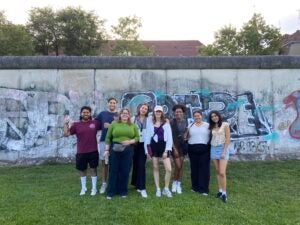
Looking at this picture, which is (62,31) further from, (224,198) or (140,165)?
(224,198)

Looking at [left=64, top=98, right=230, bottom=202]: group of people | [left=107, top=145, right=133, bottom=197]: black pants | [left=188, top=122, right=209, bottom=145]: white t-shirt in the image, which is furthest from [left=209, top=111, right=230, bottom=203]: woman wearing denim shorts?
[left=107, top=145, right=133, bottom=197]: black pants

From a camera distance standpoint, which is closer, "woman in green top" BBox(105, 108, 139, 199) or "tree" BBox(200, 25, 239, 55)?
"woman in green top" BBox(105, 108, 139, 199)

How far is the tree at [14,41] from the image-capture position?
29.3 meters

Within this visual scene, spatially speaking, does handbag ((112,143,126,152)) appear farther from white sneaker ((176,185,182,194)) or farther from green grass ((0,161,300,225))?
white sneaker ((176,185,182,194))

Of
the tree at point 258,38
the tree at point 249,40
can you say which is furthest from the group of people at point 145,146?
the tree at point 258,38

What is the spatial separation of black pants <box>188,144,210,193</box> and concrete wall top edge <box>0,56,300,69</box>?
3.56 m

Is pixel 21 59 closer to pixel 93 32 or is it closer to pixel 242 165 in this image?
pixel 242 165

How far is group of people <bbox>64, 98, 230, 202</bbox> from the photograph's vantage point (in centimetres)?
741

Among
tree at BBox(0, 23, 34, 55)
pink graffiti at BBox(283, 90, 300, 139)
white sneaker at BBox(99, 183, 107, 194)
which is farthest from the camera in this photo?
tree at BBox(0, 23, 34, 55)

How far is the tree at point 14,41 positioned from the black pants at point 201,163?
24329 millimetres

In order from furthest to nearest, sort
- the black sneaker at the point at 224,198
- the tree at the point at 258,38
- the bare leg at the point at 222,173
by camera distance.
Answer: the tree at the point at 258,38
the bare leg at the point at 222,173
the black sneaker at the point at 224,198

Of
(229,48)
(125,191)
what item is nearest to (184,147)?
(125,191)

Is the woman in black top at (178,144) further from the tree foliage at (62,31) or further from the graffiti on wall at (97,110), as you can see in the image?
the tree foliage at (62,31)

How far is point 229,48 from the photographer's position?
113ft
